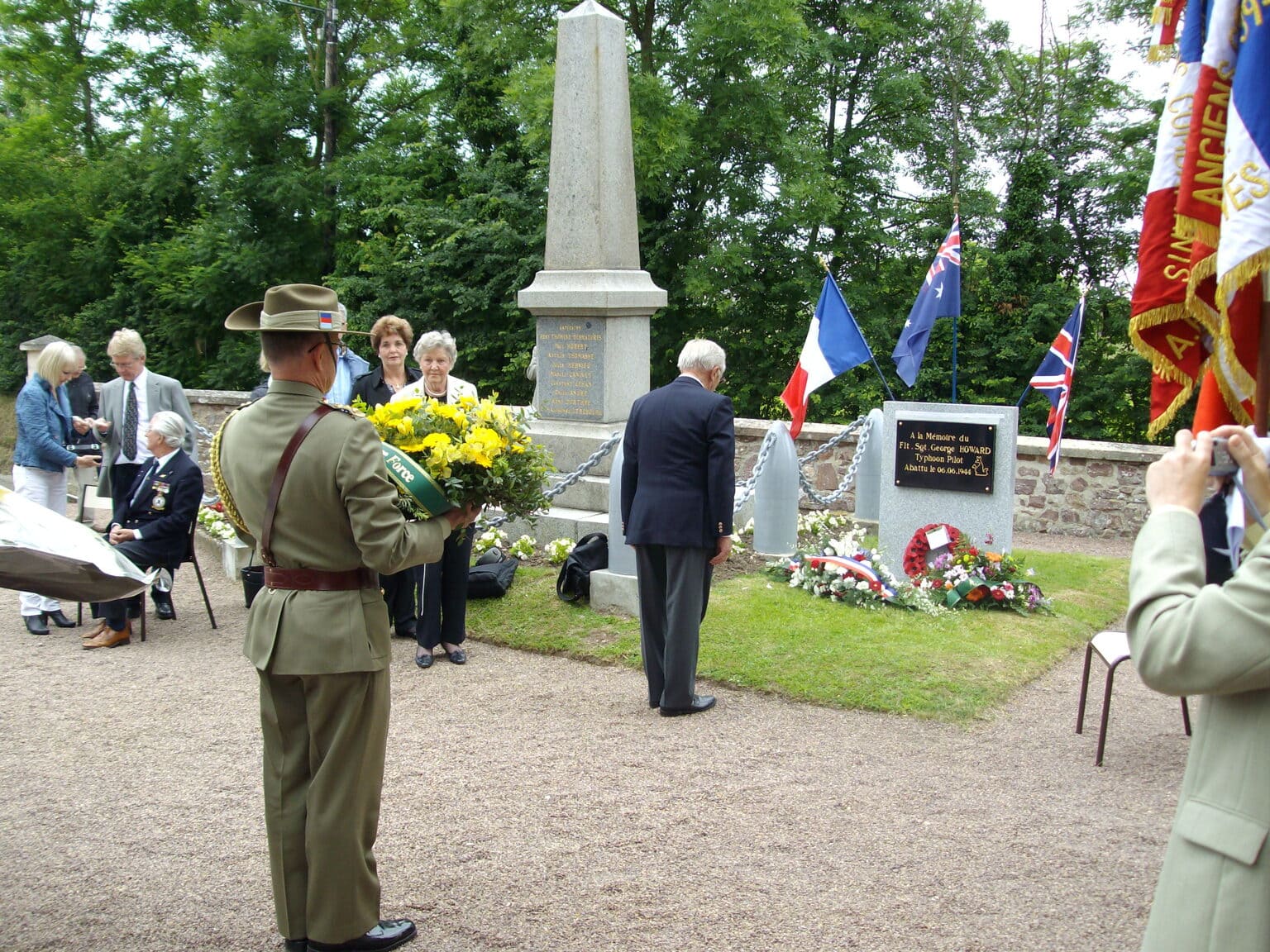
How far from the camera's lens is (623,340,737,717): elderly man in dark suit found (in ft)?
19.6

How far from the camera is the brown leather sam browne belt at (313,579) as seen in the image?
3.56 m

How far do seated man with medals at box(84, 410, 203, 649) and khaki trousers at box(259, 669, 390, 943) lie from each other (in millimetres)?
4730

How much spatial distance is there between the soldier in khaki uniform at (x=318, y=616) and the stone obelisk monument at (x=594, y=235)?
624cm

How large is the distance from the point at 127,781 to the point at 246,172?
56.9 ft

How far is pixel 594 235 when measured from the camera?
990cm

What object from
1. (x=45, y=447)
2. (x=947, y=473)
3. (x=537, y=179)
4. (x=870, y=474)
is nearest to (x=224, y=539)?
(x=45, y=447)

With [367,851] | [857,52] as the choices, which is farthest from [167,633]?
[857,52]

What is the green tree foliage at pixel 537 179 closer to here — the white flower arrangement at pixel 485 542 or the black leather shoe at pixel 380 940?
the white flower arrangement at pixel 485 542

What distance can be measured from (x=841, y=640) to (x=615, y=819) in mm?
2797

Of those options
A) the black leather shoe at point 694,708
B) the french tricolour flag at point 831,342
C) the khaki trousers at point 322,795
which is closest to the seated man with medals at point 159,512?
the black leather shoe at point 694,708

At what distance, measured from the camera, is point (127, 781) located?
5344 mm

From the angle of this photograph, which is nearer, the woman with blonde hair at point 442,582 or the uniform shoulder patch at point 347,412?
the uniform shoulder patch at point 347,412

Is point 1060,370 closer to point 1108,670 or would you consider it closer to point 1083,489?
point 1083,489

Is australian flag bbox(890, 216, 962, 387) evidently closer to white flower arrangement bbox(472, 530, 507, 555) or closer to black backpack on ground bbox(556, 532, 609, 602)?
black backpack on ground bbox(556, 532, 609, 602)
